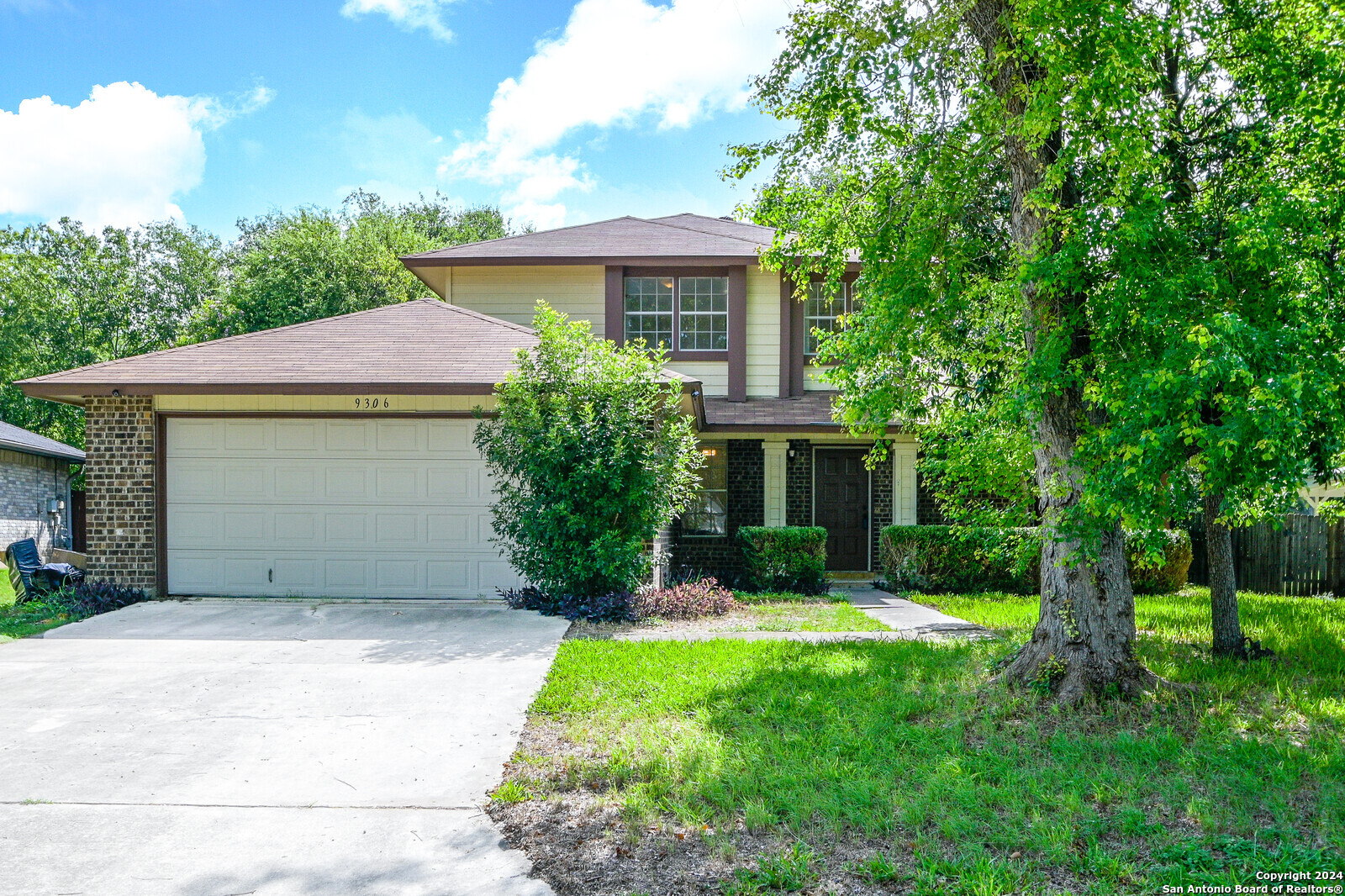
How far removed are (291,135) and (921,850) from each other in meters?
21.8

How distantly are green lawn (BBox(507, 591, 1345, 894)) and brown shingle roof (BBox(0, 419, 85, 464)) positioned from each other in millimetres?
19075

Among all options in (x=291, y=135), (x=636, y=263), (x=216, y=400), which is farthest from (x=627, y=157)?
(x=216, y=400)

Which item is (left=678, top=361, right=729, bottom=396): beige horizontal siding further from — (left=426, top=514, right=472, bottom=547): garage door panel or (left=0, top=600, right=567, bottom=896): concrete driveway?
(left=0, top=600, right=567, bottom=896): concrete driveway

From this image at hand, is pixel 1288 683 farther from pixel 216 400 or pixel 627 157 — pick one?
pixel 627 157

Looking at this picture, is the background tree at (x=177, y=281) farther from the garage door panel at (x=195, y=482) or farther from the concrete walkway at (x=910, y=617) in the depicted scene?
the concrete walkway at (x=910, y=617)

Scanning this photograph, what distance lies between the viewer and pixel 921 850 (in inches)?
139

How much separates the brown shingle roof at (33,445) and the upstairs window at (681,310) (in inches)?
618

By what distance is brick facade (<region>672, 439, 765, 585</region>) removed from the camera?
13.2 meters

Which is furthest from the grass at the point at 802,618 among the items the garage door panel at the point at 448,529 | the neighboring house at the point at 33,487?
the neighboring house at the point at 33,487

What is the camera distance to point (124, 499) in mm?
9953

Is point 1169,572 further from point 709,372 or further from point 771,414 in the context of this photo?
point 709,372

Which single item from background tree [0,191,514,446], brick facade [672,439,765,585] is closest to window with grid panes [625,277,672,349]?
brick facade [672,439,765,585]

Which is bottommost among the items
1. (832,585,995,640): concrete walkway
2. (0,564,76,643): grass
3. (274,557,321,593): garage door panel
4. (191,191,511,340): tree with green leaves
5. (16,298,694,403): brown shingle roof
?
(832,585,995,640): concrete walkway

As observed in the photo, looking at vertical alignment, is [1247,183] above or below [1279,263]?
above
